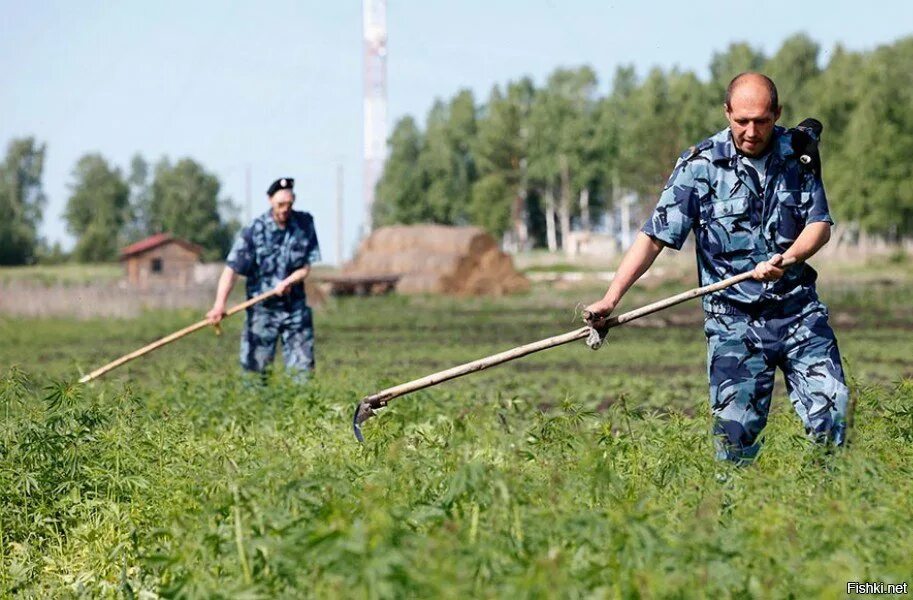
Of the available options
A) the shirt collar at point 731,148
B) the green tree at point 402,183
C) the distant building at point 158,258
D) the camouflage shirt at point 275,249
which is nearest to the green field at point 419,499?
the camouflage shirt at point 275,249

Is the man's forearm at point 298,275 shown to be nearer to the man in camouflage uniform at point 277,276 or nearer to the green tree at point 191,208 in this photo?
the man in camouflage uniform at point 277,276

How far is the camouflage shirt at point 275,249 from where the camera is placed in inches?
429

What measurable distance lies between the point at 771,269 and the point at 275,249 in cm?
547

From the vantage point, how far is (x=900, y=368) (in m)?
16.9

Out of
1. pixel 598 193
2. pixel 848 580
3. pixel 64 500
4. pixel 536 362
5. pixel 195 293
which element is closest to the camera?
pixel 848 580

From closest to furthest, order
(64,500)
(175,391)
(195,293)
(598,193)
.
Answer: (64,500) → (175,391) → (195,293) → (598,193)

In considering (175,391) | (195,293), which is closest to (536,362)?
(175,391)

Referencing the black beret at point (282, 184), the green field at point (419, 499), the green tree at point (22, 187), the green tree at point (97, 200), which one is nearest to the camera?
the green field at point (419, 499)

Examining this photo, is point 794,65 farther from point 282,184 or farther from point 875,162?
point 282,184

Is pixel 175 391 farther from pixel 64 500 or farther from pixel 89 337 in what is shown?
pixel 89 337

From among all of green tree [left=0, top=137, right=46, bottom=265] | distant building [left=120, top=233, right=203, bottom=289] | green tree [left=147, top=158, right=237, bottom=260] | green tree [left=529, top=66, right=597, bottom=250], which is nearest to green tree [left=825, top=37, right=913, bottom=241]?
green tree [left=529, top=66, right=597, bottom=250]

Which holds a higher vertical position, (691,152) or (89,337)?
(691,152)

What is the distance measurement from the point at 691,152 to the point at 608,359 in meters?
13.1

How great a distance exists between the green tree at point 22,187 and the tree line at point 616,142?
25680 mm
